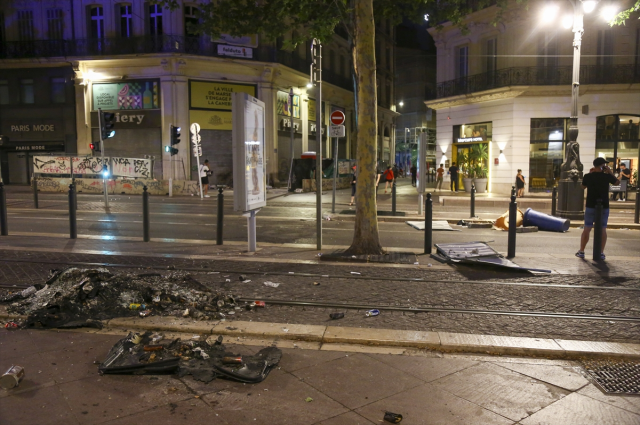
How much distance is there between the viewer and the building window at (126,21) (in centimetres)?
2962

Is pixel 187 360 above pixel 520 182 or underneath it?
underneath

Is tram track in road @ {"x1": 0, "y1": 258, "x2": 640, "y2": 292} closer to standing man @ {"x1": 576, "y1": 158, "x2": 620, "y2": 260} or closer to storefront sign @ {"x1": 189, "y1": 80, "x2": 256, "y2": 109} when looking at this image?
standing man @ {"x1": 576, "y1": 158, "x2": 620, "y2": 260}

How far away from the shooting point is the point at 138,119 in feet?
96.4

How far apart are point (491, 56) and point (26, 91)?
92.1 feet

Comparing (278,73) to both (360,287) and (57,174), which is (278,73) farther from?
(360,287)

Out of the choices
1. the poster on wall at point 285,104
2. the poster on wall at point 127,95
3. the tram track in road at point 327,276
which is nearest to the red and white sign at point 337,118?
the tram track in road at point 327,276

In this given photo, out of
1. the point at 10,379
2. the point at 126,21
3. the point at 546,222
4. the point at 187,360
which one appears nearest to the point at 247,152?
the point at 187,360

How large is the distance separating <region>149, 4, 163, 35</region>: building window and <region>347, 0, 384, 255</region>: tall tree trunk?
79.9ft

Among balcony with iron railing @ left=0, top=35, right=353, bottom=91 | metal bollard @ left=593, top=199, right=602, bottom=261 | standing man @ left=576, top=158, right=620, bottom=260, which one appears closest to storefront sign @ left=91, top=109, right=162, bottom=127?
balcony with iron railing @ left=0, top=35, right=353, bottom=91

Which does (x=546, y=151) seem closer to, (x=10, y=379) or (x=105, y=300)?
(x=105, y=300)

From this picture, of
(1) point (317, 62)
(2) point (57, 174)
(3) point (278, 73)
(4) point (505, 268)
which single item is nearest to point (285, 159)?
(3) point (278, 73)

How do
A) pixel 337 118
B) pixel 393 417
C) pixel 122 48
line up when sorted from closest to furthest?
1. pixel 393 417
2. pixel 337 118
3. pixel 122 48

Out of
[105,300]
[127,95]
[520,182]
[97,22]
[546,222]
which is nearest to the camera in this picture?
[105,300]

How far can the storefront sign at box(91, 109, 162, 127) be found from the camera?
2923cm
